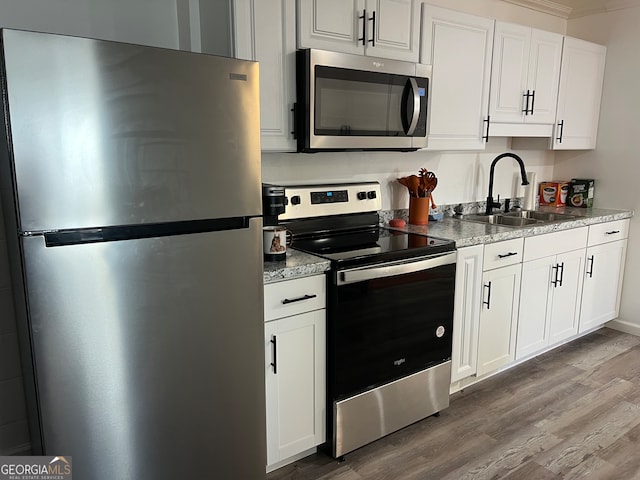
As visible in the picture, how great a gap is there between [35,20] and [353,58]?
52.8 inches

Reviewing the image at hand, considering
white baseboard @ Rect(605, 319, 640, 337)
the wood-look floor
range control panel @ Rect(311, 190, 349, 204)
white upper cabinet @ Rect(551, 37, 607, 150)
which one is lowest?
the wood-look floor

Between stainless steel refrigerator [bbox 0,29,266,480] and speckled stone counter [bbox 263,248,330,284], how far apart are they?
0.37ft

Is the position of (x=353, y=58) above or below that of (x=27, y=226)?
above

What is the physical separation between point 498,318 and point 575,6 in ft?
8.57

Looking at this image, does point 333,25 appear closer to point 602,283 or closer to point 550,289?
point 550,289

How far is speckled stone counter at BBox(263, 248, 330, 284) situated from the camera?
6.27ft

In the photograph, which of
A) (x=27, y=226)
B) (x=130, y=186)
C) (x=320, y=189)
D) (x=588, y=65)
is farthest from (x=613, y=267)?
(x=27, y=226)

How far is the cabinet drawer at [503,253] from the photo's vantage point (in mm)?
2709

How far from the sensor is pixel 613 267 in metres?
3.68

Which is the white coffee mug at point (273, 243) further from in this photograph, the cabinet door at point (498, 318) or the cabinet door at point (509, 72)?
the cabinet door at point (509, 72)

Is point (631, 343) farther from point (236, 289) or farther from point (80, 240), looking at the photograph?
point (80, 240)

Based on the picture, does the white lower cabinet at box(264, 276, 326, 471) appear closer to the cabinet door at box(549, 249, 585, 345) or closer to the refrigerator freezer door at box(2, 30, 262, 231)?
the refrigerator freezer door at box(2, 30, 262, 231)

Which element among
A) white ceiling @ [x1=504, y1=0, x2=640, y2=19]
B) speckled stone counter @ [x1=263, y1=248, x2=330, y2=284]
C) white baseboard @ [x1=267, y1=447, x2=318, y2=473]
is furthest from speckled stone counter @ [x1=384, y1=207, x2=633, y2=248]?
white ceiling @ [x1=504, y1=0, x2=640, y2=19]

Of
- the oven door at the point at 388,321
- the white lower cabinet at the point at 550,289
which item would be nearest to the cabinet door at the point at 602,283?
the white lower cabinet at the point at 550,289
